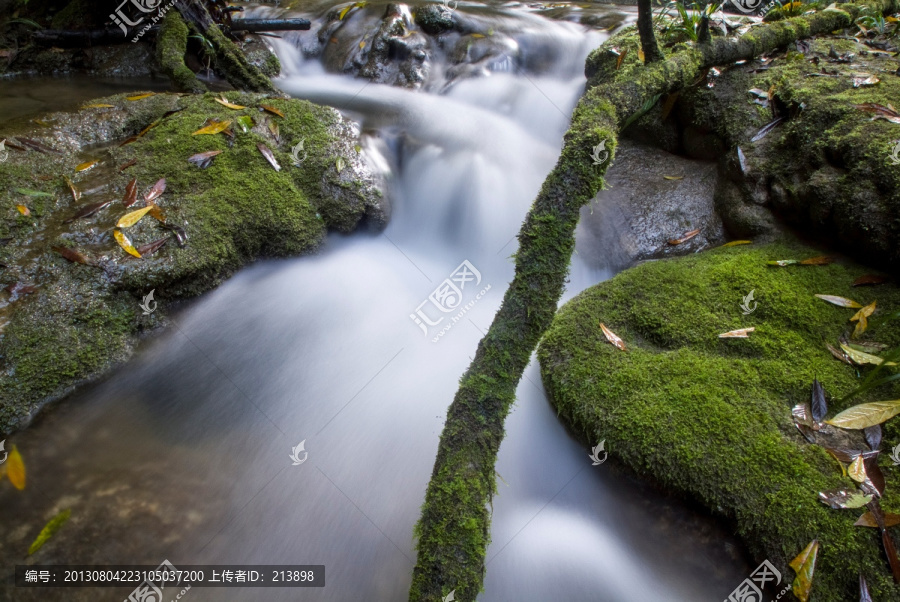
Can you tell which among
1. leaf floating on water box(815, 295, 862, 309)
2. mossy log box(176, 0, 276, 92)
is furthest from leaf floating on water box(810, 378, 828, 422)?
mossy log box(176, 0, 276, 92)

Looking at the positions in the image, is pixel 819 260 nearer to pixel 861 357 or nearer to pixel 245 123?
pixel 861 357

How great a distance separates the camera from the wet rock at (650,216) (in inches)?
155

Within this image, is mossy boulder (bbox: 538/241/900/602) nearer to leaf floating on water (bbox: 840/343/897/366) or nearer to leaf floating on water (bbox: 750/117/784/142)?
leaf floating on water (bbox: 840/343/897/366)

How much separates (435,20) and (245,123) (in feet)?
12.5

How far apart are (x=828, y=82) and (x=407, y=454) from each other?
14.0ft

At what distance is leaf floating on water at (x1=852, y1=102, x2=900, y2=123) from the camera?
3.27 meters

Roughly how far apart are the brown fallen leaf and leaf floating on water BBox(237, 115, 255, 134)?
3.09 feet

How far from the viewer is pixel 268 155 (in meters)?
3.94

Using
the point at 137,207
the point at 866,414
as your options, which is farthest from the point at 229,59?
the point at 866,414

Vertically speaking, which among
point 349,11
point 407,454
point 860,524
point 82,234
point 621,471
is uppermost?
point 349,11

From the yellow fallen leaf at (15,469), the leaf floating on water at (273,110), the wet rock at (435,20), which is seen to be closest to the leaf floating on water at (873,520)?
the yellow fallen leaf at (15,469)

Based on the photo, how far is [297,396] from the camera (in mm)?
3088

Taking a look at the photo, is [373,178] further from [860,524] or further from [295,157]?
[860,524]

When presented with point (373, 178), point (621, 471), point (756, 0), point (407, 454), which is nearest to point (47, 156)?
point (373, 178)
